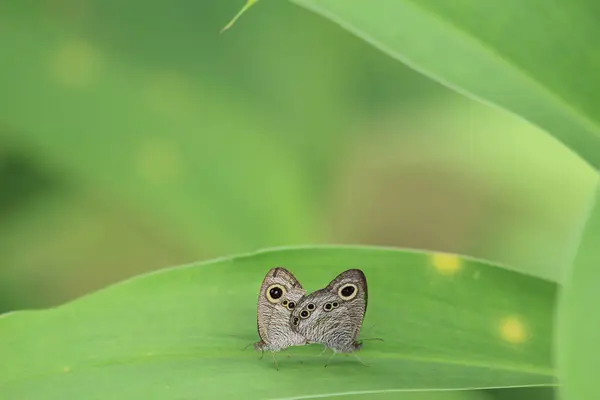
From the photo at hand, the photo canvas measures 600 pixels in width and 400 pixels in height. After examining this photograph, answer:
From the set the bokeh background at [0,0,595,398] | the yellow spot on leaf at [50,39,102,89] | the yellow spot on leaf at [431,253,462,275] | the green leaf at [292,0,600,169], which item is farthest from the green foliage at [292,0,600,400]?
the yellow spot on leaf at [50,39,102,89]

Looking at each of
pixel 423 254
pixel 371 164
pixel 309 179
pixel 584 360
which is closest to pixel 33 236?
pixel 309 179

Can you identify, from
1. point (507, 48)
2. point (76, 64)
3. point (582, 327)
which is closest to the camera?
point (582, 327)

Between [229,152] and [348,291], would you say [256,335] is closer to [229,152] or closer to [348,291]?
[348,291]

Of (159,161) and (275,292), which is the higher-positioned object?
(159,161)

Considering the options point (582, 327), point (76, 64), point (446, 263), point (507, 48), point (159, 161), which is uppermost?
point (76, 64)

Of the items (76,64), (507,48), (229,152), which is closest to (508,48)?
(507,48)
